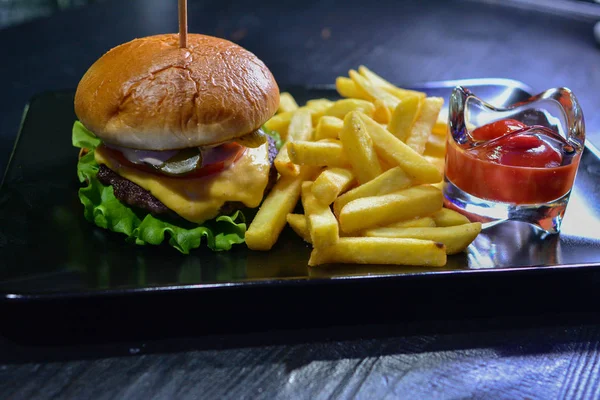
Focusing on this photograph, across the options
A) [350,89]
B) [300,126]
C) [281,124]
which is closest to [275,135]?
[281,124]

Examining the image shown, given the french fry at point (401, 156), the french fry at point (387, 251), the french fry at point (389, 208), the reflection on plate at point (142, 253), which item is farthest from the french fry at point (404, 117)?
the french fry at point (387, 251)

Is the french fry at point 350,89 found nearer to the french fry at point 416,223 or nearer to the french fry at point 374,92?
the french fry at point 374,92

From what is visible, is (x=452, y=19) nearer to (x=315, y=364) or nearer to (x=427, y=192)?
(x=427, y=192)

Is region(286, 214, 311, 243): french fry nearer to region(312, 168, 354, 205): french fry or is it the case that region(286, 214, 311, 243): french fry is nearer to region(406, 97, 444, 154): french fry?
region(312, 168, 354, 205): french fry

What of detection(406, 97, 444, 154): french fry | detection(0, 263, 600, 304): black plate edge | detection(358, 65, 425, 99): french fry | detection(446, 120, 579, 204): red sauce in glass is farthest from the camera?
detection(358, 65, 425, 99): french fry

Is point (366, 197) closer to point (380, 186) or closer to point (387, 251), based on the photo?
point (380, 186)

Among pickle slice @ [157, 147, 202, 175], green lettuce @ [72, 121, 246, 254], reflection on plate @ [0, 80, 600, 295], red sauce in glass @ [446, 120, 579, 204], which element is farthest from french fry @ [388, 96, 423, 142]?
pickle slice @ [157, 147, 202, 175]

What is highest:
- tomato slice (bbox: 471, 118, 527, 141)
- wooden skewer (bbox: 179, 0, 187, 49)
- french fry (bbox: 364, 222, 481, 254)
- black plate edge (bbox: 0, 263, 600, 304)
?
wooden skewer (bbox: 179, 0, 187, 49)
